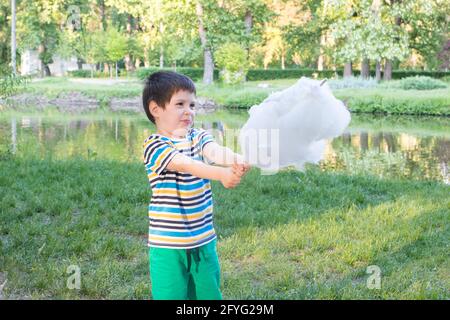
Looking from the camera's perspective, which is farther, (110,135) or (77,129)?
(77,129)

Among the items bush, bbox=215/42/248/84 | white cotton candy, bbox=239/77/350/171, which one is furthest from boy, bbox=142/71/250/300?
bush, bbox=215/42/248/84

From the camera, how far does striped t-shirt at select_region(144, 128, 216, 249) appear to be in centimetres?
275

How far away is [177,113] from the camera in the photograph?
2.81 metres

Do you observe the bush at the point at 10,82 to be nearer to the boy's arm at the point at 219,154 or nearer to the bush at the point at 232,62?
the boy's arm at the point at 219,154

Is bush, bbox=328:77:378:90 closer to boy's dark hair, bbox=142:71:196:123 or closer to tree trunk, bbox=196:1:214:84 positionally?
tree trunk, bbox=196:1:214:84

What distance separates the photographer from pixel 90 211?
19.7 feet

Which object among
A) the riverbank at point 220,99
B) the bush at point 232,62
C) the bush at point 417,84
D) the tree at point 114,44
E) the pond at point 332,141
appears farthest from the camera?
the tree at point 114,44

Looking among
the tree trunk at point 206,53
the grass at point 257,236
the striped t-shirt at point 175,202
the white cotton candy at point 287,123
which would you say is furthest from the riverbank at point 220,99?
the white cotton candy at point 287,123

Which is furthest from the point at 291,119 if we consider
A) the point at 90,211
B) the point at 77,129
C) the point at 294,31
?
the point at 294,31

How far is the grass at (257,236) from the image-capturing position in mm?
4078

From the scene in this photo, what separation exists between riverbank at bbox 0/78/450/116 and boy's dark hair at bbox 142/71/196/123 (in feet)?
64.2

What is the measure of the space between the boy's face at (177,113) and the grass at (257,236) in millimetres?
1452
